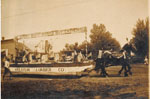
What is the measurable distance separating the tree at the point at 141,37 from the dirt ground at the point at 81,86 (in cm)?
26

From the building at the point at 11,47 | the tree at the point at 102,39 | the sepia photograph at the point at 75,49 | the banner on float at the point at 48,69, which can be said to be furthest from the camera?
the building at the point at 11,47

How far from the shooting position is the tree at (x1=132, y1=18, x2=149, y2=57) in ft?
12.1

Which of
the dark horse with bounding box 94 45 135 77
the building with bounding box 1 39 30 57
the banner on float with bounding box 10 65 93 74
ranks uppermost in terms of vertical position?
the building with bounding box 1 39 30 57

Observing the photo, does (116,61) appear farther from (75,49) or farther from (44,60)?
(44,60)

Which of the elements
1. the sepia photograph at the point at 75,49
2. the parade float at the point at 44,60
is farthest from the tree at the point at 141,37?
the parade float at the point at 44,60

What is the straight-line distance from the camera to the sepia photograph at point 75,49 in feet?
12.6

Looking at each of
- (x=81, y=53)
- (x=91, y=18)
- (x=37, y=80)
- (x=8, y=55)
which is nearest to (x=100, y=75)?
(x=81, y=53)

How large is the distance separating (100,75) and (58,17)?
168cm

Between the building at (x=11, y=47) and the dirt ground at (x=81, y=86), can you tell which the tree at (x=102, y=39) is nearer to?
the dirt ground at (x=81, y=86)

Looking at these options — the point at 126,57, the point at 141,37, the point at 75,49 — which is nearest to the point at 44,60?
the point at 75,49

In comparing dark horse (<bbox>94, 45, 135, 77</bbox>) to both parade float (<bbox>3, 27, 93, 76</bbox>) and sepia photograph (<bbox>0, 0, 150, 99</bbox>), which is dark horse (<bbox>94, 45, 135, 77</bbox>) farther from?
parade float (<bbox>3, 27, 93, 76</bbox>)

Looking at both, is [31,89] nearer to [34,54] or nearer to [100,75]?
[34,54]

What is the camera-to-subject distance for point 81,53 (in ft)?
14.4

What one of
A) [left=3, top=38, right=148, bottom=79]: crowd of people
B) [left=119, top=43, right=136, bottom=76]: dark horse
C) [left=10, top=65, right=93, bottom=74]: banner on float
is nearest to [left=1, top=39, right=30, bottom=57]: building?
[left=10, top=65, right=93, bottom=74]: banner on float
